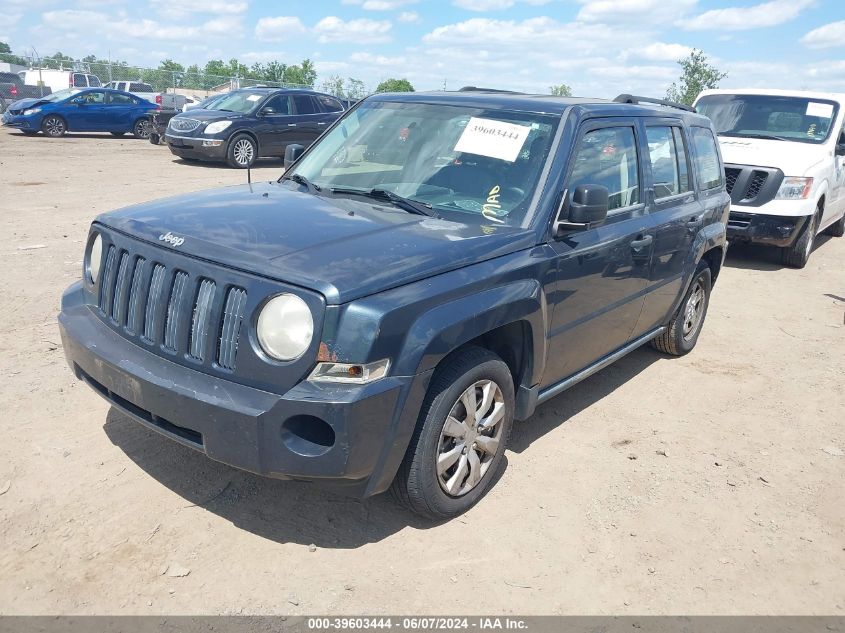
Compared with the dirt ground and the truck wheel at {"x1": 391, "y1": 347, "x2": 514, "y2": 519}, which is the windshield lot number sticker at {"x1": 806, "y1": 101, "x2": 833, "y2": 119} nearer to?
the dirt ground

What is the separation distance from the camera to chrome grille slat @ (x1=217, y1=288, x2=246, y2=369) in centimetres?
291

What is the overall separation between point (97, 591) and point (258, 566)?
62 cm

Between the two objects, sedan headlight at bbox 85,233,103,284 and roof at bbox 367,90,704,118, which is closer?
sedan headlight at bbox 85,233,103,284

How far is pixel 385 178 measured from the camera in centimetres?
420

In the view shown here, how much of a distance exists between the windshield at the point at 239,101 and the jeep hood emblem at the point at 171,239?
1388cm

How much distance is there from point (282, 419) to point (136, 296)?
1013mm

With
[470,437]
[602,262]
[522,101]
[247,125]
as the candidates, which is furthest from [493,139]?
[247,125]

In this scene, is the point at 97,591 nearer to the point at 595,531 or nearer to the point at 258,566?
the point at 258,566

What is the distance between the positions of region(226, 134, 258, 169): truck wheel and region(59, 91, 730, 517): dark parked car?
11768 mm

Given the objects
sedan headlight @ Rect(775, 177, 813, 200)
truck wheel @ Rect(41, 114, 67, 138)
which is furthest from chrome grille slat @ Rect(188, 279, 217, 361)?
truck wheel @ Rect(41, 114, 67, 138)

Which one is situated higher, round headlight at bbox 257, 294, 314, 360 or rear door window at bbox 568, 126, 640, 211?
rear door window at bbox 568, 126, 640, 211

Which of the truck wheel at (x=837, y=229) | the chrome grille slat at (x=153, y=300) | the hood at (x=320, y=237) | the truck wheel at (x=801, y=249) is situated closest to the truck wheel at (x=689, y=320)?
the hood at (x=320, y=237)

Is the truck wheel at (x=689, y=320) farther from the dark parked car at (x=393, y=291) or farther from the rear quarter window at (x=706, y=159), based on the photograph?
the dark parked car at (x=393, y=291)

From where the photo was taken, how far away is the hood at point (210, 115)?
15.9m
